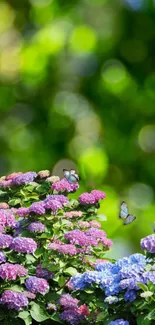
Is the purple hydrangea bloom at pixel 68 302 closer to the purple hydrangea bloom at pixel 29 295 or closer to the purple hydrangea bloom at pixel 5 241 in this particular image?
the purple hydrangea bloom at pixel 29 295

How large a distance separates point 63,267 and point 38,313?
0.23 m

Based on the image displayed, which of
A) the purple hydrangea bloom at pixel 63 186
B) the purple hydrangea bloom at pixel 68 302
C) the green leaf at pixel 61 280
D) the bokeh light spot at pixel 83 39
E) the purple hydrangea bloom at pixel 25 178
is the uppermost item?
the bokeh light spot at pixel 83 39

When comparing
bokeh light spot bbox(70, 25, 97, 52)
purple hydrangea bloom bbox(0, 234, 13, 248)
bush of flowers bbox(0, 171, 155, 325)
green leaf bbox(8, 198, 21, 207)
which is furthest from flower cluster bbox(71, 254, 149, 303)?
bokeh light spot bbox(70, 25, 97, 52)

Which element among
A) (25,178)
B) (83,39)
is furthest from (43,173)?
(83,39)

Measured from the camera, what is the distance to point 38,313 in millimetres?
2615

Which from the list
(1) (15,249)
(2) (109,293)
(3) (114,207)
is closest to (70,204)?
(3) (114,207)

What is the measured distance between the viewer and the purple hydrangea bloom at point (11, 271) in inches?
97.4

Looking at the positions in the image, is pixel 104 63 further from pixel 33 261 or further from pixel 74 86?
pixel 33 261

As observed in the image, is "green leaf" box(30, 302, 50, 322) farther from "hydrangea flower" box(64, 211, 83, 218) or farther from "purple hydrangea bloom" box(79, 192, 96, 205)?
"purple hydrangea bloom" box(79, 192, 96, 205)

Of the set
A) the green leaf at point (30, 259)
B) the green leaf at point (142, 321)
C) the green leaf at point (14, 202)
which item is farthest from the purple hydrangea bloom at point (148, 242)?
the green leaf at point (14, 202)

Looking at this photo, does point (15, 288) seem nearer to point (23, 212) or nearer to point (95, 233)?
point (23, 212)

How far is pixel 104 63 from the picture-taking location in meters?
2.40

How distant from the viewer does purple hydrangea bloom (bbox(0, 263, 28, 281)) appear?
247cm

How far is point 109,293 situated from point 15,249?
445 millimetres
